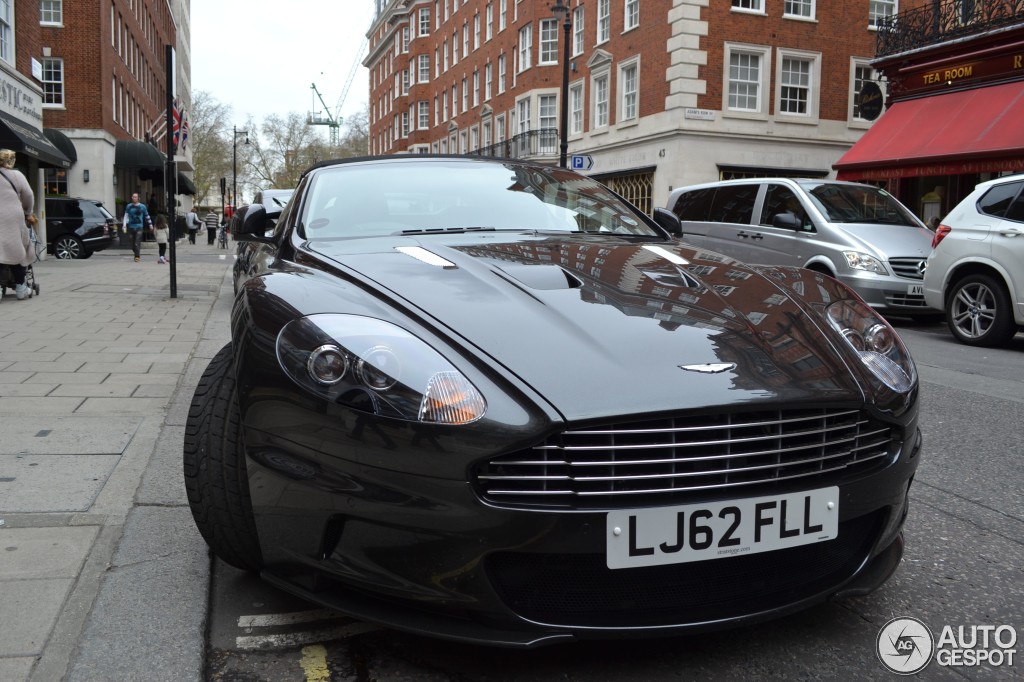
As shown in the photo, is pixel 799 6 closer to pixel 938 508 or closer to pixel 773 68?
pixel 773 68

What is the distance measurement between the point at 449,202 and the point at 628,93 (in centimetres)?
2848

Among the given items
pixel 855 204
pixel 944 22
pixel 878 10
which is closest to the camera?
pixel 855 204

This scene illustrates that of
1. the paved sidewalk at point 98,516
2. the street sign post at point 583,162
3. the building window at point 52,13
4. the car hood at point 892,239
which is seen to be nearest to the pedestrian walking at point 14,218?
the paved sidewalk at point 98,516

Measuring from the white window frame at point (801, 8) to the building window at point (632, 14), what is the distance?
457 cm

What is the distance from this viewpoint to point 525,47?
138ft

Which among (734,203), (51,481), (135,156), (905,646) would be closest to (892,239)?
(734,203)

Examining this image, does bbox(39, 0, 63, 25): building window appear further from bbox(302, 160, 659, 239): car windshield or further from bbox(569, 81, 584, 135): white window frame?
bbox(302, 160, 659, 239): car windshield

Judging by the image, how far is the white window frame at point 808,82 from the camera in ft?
92.7

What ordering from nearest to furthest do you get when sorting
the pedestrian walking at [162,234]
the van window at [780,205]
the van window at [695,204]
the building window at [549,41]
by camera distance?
the van window at [780,205] → the van window at [695,204] → the pedestrian walking at [162,234] → the building window at [549,41]

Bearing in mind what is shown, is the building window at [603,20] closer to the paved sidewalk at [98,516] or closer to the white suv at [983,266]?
the white suv at [983,266]

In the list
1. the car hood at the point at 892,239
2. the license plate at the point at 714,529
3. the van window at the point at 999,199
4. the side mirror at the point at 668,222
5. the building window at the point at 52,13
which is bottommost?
the license plate at the point at 714,529

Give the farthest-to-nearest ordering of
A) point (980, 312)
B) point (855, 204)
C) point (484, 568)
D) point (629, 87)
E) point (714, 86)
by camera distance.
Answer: point (629, 87)
point (714, 86)
point (855, 204)
point (980, 312)
point (484, 568)

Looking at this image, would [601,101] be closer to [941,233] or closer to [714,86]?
[714,86]

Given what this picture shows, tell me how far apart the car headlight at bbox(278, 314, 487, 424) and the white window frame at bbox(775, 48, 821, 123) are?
2817 centimetres
